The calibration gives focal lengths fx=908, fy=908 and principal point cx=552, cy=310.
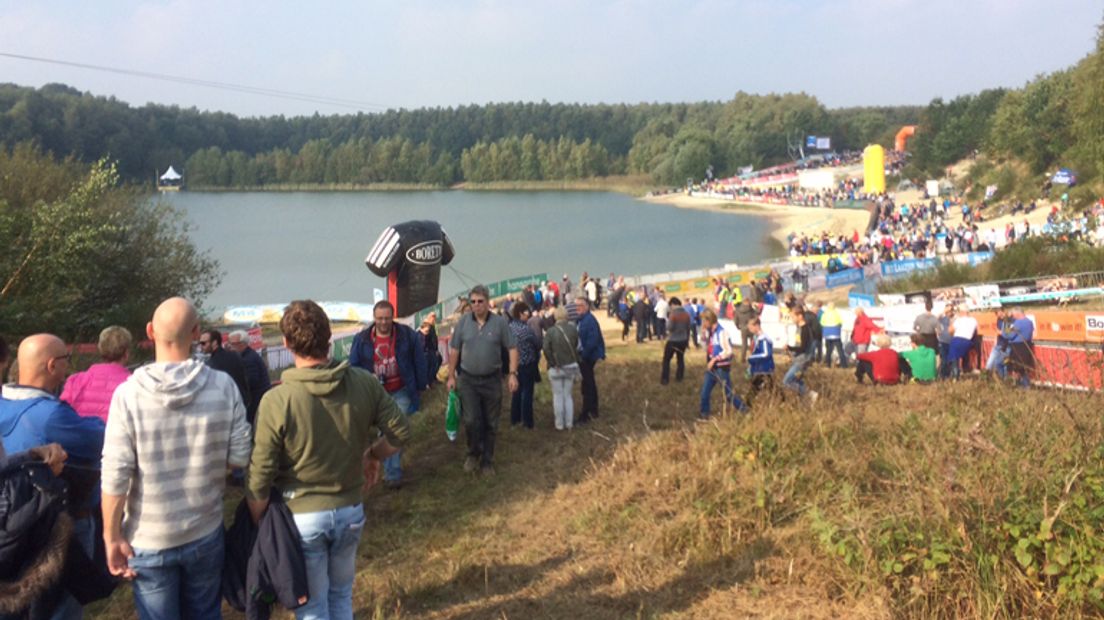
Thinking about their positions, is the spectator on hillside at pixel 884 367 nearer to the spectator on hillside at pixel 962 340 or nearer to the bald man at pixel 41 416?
the spectator on hillside at pixel 962 340

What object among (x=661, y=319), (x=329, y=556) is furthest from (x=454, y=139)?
(x=329, y=556)

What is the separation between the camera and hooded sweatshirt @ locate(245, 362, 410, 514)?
3.36 metres

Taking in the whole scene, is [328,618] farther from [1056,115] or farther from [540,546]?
[1056,115]

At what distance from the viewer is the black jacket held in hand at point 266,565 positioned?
3.29 m

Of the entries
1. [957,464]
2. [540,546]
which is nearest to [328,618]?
[540,546]

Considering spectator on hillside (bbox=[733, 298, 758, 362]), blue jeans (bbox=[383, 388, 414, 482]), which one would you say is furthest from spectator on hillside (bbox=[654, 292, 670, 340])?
blue jeans (bbox=[383, 388, 414, 482])

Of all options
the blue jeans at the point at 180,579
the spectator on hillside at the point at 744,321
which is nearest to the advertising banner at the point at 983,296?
the spectator on hillside at the point at 744,321

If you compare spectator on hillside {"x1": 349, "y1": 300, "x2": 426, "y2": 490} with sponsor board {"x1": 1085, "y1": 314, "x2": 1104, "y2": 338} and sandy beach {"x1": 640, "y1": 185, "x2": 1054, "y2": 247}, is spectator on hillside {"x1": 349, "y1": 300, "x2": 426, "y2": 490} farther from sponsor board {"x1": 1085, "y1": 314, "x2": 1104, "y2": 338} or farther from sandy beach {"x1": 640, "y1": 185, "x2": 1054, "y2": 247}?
sandy beach {"x1": 640, "y1": 185, "x2": 1054, "y2": 247}

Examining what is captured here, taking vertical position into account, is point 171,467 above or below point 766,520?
above

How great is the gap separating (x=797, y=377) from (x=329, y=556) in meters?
6.95

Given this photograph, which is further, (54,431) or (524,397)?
(524,397)

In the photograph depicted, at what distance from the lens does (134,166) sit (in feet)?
349

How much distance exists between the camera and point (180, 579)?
10.9 ft

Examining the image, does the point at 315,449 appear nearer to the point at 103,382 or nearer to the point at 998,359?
the point at 103,382
